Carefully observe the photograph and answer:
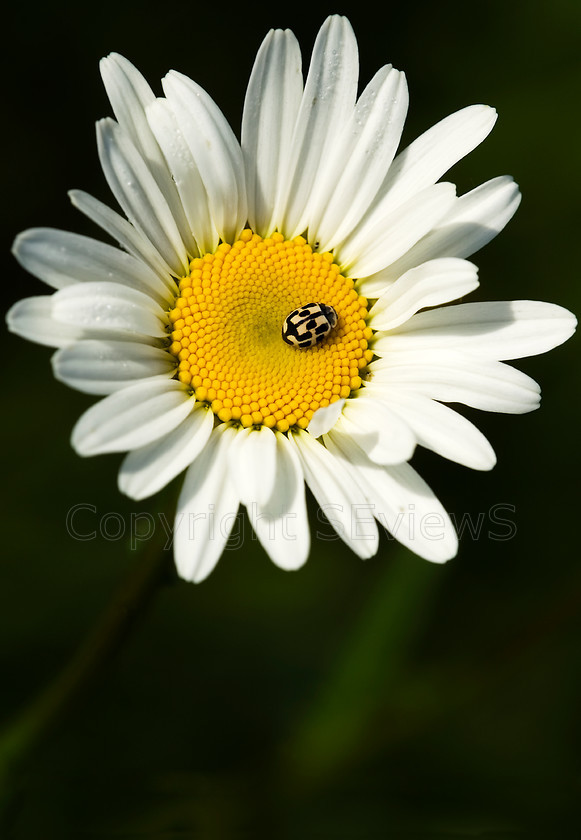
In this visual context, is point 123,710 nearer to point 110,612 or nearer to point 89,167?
point 110,612

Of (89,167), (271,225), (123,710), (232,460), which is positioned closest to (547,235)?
(271,225)

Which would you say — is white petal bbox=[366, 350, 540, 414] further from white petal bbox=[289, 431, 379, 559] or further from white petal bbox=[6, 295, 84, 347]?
white petal bbox=[6, 295, 84, 347]

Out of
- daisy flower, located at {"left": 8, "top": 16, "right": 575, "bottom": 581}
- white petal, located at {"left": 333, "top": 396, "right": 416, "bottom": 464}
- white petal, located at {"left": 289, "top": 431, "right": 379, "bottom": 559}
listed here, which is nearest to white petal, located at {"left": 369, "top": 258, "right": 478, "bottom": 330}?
daisy flower, located at {"left": 8, "top": 16, "right": 575, "bottom": 581}

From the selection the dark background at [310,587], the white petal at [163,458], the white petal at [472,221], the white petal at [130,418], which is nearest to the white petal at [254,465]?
the white petal at [163,458]

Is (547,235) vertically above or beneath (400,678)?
above

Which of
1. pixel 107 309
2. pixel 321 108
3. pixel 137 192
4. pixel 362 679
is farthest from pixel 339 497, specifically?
pixel 362 679
